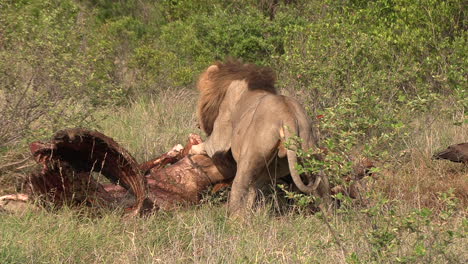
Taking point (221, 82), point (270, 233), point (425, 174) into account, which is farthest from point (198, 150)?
point (425, 174)

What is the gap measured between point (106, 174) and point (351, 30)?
11.4 feet

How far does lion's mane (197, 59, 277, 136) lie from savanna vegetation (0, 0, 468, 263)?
603 mm

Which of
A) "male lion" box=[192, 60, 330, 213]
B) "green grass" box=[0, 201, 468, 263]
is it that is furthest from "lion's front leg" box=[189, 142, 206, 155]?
"green grass" box=[0, 201, 468, 263]

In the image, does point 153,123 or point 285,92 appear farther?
point 153,123

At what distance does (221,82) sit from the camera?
649 centimetres

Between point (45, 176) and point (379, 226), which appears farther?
point (45, 176)

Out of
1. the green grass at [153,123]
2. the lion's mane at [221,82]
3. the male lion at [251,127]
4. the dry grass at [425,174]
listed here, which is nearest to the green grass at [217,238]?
the male lion at [251,127]

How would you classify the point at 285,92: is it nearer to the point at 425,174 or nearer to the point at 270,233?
the point at 425,174

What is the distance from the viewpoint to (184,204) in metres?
5.80

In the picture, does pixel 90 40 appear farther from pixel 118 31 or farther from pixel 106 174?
pixel 106 174

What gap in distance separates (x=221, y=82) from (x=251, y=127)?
3.64 feet

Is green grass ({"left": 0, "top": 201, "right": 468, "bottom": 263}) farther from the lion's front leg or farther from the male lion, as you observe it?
the lion's front leg

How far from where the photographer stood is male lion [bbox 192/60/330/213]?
5250 mm

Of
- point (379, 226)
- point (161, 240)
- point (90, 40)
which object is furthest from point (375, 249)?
point (90, 40)
